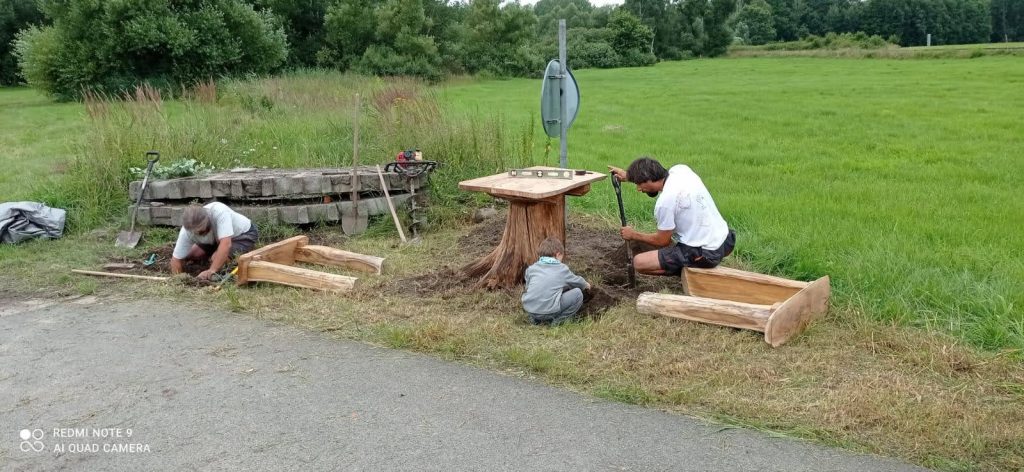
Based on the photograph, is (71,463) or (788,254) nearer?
(71,463)

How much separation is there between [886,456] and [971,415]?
641mm

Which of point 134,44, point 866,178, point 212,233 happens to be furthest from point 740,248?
point 134,44

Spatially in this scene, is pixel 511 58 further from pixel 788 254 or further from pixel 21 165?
pixel 788 254

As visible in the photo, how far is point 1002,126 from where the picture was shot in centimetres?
1341

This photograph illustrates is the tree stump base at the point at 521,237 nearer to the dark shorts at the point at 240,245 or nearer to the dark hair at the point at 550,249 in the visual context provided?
the dark hair at the point at 550,249

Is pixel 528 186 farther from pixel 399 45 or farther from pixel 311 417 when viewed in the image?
pixel 399 45

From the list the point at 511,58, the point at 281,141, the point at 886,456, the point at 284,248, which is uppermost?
the point at 511,58

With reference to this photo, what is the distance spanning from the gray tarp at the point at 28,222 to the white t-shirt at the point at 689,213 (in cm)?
662

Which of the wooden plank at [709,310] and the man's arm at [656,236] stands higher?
the man's arm at [656,236]

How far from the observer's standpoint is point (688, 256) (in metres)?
5.73

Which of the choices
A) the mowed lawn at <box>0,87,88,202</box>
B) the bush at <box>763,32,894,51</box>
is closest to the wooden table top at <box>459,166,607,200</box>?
the mowed lawn at <box>0,87,88,202</box>

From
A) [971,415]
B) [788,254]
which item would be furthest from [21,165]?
[971,415]

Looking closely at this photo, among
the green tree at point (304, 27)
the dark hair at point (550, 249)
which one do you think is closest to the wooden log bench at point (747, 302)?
the dark hair at point (550, 249)

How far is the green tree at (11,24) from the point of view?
118ft
